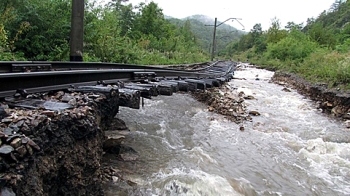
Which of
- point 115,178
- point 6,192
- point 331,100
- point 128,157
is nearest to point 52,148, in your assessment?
point 6,192

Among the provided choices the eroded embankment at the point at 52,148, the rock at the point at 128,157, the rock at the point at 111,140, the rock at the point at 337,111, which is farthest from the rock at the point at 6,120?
the rock at the point at 337,111

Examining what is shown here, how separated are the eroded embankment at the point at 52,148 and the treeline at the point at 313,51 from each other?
1049cm

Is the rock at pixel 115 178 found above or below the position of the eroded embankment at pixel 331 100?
below

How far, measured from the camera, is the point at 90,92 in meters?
3.25

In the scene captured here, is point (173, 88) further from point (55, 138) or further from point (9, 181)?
point (9, 181)

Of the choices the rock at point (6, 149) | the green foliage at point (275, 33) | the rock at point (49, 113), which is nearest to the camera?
the rock at point (6, 149)

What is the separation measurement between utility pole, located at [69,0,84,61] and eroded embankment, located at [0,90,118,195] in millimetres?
4212

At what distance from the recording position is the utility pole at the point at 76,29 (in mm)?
6738

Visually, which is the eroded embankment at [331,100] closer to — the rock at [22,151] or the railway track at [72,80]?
the railway track at [72,80]

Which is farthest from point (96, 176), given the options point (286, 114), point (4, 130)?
point (286, 114)

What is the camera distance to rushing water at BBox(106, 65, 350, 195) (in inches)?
154

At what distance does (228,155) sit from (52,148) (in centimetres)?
381

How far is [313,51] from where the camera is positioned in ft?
85.3

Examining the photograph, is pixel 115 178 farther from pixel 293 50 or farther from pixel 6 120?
pixel 293 50
